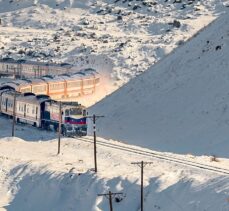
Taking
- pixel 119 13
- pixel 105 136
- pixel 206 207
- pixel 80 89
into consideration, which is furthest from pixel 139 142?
pixel 119 13

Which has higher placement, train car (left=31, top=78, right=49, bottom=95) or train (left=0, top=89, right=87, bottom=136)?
train (left=0, top=89, right=87, bottom=136)

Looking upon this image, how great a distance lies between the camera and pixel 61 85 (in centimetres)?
8025

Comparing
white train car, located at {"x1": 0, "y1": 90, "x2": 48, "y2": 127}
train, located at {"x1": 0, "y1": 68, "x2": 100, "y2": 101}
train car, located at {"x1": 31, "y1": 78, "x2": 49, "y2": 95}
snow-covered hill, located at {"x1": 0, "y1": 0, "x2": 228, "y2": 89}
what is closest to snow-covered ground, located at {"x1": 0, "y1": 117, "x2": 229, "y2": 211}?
white train car, located at {"x1": 0, "y1": 90, "x2": 48, "y2": 127}

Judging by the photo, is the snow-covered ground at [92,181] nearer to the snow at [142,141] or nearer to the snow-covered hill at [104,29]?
the snow at [142,141]

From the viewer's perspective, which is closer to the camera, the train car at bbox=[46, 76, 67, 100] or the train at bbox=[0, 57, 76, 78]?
the train car at bbox=[46, 76, 67, 100]

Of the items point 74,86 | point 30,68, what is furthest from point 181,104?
point 30,68

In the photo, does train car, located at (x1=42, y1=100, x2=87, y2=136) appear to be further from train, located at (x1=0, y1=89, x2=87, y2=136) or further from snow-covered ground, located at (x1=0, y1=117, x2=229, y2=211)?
snow-covered ground, located at (x1=0, y1=117, x2=229, y2=211)

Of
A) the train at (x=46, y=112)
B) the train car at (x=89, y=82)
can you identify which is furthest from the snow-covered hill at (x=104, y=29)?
the train at (x=46, y=112)

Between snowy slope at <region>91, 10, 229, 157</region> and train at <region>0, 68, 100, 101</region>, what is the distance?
13901mm

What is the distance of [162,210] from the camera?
34.0m

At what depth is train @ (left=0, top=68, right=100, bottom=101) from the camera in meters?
76.2

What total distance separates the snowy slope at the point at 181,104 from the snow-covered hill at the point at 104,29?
2840 centimetres

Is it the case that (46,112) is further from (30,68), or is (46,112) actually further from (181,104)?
(30,68)

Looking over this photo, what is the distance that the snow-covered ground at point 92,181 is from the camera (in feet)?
113
